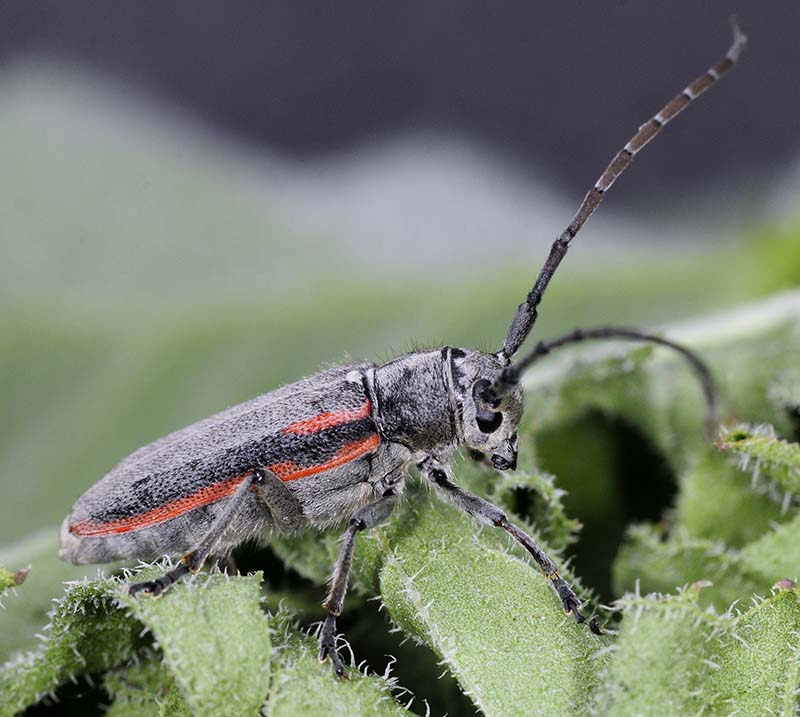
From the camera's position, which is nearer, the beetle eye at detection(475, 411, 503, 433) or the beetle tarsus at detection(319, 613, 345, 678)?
the beetle tarsus at detection(319, 613, 345, 678)

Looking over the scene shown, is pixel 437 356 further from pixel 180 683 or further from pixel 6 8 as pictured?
pixel 6 8

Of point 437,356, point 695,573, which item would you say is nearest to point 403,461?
point 437,356

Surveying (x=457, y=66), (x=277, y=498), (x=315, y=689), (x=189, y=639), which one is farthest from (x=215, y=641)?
(x=457, y=66)

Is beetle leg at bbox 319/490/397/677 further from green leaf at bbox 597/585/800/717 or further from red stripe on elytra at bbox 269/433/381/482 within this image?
green leaf at bbox 597/585/800/717

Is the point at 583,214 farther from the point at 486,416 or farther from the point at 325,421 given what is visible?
the point at 325,421

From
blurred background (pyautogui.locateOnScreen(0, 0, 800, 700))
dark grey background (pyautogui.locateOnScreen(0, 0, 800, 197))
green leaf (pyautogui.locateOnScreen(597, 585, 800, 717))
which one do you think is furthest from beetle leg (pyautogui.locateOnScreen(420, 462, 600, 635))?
dark grey background (pyautogui.locateOnScreen(0, 0, 800, 197))
